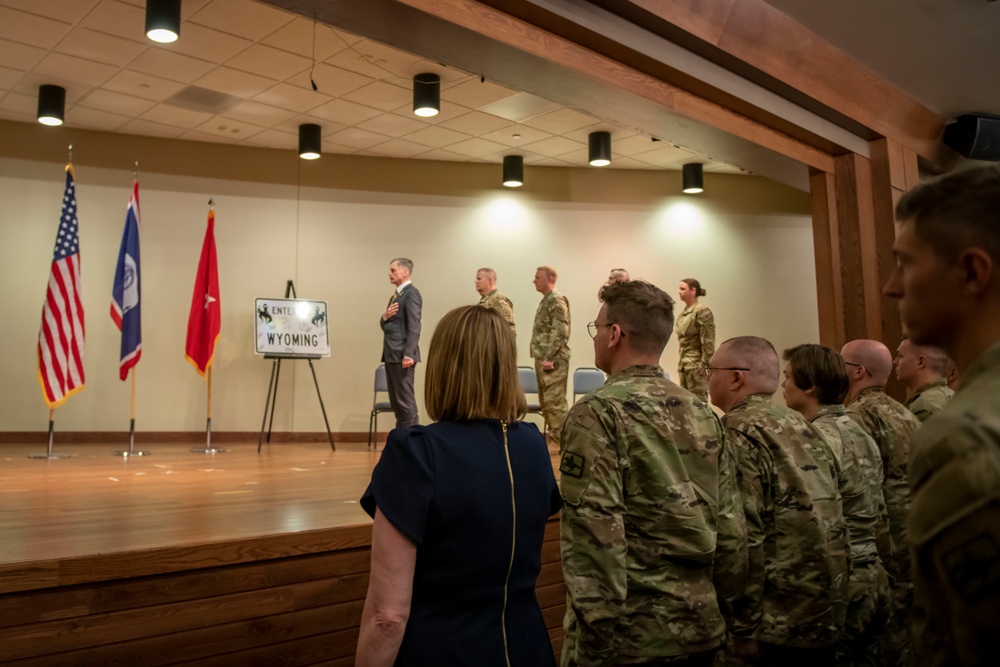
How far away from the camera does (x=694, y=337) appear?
7.17 metres

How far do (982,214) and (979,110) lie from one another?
21.0ft

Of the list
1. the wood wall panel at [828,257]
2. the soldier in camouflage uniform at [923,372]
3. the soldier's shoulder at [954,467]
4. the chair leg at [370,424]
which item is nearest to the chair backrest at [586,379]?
the chair leg at [370,424]

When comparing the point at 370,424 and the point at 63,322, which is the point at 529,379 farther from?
the point at 63,322

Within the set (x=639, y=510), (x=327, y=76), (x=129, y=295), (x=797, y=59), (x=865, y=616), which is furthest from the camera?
(x=129, y=295)

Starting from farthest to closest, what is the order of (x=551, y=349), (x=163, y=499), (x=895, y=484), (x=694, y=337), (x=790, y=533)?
(x=694, y=337), (x=551, y=349), (x=163, y=499), (x=895, y=484), (x=790, y=533)

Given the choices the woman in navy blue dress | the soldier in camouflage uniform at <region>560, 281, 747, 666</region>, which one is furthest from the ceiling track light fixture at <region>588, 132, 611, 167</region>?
the woman in navy blue dress

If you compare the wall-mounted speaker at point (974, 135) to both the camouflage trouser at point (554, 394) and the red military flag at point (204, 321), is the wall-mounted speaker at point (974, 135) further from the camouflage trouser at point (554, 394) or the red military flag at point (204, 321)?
the red military flag at point (204, 321)

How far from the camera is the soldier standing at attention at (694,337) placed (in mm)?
7031

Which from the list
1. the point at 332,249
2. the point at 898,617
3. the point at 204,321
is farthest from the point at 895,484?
the point at 332,249

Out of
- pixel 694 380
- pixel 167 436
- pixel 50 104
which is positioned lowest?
pixel 167 436

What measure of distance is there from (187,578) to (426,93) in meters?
4.77

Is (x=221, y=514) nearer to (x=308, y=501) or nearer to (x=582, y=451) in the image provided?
(x=308, y=501)

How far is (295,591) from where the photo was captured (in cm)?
237

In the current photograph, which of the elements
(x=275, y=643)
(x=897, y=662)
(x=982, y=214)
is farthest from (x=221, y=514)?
(x=982, y=214)
